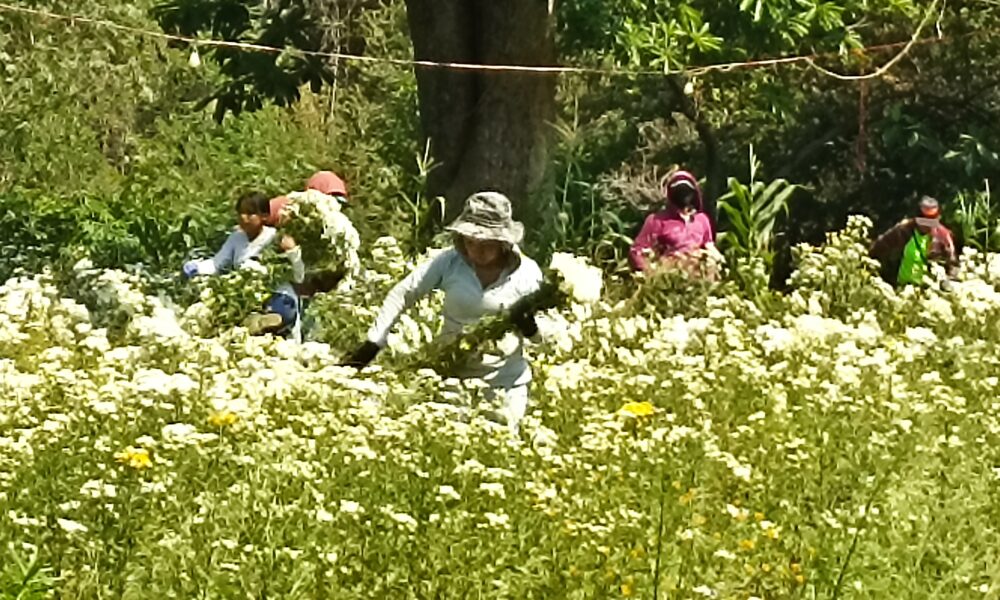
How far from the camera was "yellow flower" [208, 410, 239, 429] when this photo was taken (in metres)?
5.57

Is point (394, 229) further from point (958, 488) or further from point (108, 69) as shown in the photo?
point (108, 69)

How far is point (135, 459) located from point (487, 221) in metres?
2.24

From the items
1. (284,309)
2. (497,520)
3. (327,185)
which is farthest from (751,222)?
(497,520)

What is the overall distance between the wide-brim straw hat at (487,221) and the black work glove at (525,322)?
0.84 ft

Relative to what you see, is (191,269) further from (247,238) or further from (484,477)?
(484,477)

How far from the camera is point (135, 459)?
16.3ft

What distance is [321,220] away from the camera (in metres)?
9.46

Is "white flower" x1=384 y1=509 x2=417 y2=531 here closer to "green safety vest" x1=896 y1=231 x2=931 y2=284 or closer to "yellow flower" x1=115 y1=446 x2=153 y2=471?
"yellow flower" x1=115 y1=446 x2=153 y2=471

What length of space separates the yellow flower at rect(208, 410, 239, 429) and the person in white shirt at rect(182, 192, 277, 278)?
4151 mm

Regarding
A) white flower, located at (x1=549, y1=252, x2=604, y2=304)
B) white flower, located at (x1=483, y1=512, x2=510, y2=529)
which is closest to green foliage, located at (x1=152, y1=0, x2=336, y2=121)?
white flower, located at (x1=549, y1=252, x2=604, y2=304)

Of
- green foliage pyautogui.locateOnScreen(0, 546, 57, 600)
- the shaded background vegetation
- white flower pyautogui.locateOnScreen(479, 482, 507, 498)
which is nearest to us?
green foliage pyautogui.locateOnScreen(0, 546, 57, 600)

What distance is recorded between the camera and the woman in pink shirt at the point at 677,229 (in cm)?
1127

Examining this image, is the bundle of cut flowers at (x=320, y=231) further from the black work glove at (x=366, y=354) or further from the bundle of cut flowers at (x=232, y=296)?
the black work glove at (x=366, y=354)

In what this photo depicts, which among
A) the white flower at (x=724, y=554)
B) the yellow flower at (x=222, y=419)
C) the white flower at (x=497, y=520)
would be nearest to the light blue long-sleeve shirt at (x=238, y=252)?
the yellow flower at (x=222, y=419)
